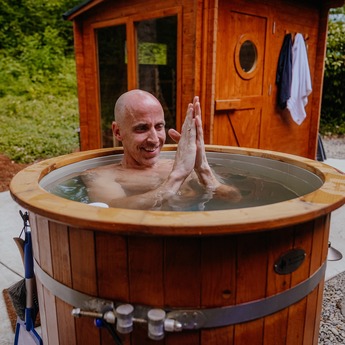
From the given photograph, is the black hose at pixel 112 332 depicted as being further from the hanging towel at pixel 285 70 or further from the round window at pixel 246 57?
the hanging towel at pixel 285 70

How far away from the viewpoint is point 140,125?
2.26 metres

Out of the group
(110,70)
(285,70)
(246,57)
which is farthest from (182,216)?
(110,70)

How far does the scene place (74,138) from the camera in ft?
28.9

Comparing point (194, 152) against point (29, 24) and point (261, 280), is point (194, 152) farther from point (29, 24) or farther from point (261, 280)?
point (29, 24)

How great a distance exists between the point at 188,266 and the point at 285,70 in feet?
14.9

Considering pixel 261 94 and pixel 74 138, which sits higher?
pixel 261 94

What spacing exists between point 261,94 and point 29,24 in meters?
12.0

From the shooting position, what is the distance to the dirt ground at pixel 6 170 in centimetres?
535

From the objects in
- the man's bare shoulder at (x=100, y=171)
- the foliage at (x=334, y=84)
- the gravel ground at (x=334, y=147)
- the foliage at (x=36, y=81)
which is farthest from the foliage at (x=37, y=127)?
the foliage at (x=334, y=84)

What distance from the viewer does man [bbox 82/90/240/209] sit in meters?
1.95

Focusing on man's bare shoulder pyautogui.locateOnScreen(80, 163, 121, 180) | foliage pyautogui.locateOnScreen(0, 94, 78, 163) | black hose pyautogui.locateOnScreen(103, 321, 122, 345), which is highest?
man's bare shoulder pyautogui.locateOnScreen(80, 163, 121, 180)

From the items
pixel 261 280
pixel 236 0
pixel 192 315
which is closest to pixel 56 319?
pixel 192 315

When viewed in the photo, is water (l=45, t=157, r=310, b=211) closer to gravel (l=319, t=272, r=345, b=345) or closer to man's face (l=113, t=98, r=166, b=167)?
man's face (l=113, t=98, r=166, b=167)

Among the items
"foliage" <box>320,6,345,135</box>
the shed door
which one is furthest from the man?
"foliage" <box>320,6,345,135</box>
